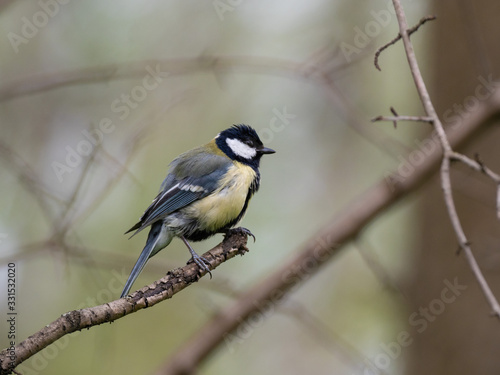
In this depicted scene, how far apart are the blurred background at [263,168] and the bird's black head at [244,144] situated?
366 mm

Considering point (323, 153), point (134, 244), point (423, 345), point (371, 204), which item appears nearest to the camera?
point (371, 204)

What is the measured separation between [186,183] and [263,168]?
3.60m

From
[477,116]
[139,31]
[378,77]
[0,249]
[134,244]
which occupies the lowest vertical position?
[134,244]

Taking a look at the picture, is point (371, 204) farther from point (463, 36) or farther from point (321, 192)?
point (321, 192)

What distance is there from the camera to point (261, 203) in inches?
266

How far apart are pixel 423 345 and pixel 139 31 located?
4.36 m

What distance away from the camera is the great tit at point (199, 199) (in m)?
3.22

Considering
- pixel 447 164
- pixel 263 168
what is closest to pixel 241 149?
pixel 447 164

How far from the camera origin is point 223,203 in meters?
3.38

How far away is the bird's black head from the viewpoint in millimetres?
3801

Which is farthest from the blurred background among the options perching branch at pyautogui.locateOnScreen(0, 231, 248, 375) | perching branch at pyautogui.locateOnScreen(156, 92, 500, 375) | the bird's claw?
perching branch at pyautogui.locateOnScreen(0, 231, 248, 375)

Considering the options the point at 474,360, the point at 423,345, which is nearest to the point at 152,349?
the point at 423,345

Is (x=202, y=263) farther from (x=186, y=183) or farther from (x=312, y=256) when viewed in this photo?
(x=312, y=256)

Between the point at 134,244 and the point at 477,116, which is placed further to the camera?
the point at 134,244
